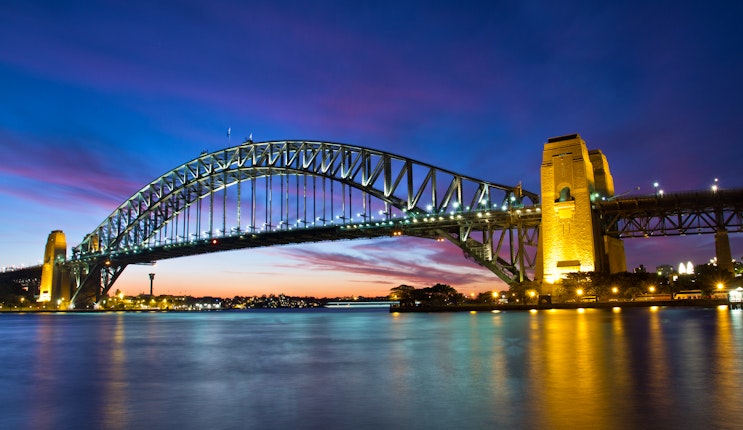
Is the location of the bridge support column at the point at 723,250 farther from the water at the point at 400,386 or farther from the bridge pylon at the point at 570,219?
the water at the point at 400,386

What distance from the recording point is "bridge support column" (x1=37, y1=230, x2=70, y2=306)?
105 metres

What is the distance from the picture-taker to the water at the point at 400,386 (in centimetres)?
966

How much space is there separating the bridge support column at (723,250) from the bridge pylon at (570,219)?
8.65 m

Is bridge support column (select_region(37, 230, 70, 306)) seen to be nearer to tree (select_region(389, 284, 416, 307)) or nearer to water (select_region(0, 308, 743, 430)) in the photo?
tree (select_region(389, 284, 416, 307))

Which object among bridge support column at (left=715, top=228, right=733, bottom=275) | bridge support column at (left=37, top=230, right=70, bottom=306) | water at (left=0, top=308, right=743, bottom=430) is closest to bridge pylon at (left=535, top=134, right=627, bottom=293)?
bridge support column at (left=715, top=228, right=733, bottom=275)

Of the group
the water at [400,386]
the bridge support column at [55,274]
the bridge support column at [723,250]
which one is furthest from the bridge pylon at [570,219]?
the bridge support column at [55,274]

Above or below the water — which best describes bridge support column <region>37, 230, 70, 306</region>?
above

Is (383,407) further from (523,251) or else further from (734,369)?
(523,251)

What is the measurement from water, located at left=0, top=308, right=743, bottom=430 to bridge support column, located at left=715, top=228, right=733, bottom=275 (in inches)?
1368

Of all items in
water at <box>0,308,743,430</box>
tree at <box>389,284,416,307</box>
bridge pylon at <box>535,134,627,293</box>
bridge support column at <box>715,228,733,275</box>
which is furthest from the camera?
tree at <box>389,284,416,307</box>

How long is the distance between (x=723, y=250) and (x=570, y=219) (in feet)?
44.7

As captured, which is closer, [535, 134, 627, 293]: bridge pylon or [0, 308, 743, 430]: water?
[0, 308, 743, 430]: water

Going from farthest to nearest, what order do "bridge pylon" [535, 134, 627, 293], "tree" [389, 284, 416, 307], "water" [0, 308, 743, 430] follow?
"tree" [389, 284, 416, 307] < "bridge pylon" [535, 134, 627, 293] < "water" [0, 308, 743, 430]

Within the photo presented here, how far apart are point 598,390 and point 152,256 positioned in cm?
9716
